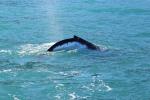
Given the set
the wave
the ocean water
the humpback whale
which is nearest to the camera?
the ocean water

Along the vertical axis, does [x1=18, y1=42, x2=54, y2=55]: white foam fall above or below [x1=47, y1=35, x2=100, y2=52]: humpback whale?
below

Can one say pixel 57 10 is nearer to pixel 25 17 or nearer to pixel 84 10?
pixel 84 10

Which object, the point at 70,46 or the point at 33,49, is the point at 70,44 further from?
the point at 33,49

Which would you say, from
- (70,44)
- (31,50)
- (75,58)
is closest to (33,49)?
(31,50)

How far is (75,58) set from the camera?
2528 cm

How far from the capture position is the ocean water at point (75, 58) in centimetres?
1989

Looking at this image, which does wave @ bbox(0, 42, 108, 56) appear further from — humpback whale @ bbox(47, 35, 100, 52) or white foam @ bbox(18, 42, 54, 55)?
humpback whale @ bbox(47, 35, 100, 52)

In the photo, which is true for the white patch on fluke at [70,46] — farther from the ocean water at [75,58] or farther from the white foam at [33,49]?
the white foam at [33,49]

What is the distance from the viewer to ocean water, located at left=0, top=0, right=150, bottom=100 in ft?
65.3

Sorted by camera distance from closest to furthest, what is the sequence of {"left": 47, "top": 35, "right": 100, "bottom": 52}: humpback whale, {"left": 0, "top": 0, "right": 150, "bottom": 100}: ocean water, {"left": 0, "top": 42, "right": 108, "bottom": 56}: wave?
{"left": 0, "top": 0, "right": 150, "bottom": 100}: ocean water
{"left": 0, "top": 42, "right": 108, "bottom": 56}: wave
{"left": 47, "top": 35, "right": 100, "bottom": 52}: humpback whale

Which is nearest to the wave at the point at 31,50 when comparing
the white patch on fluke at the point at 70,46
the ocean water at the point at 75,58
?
the ocean water at the point at 75,58

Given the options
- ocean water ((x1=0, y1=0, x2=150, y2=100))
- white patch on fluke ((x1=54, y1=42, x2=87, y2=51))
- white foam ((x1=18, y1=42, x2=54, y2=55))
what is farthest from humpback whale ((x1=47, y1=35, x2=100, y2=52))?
white foam ((x1=18, y1=42, x2=54, y2=55))

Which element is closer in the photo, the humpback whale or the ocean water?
the ocean water

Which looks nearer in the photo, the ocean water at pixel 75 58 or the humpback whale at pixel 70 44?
the ocean water at pixel 75 58
